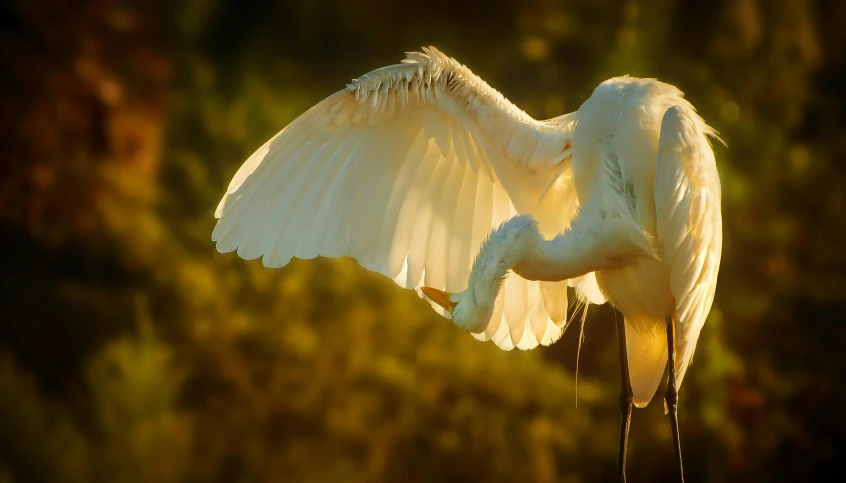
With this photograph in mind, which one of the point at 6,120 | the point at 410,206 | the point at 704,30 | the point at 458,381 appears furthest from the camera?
the point at 6,120

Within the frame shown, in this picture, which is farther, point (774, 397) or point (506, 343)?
point (774, 397)

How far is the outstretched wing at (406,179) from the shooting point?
3.34m

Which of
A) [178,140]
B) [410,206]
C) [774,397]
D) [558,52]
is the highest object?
[558,52]

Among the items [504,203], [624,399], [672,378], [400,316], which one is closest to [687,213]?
[672,378]

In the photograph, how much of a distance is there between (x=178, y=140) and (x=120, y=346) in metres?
1.56

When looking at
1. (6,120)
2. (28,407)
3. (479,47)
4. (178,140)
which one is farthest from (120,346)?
(479,47)

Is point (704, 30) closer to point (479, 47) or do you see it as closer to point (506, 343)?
point (479, 47)

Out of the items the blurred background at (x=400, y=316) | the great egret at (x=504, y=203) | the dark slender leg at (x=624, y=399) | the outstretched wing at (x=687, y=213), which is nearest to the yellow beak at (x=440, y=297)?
the great egret at (x=504, y=203)

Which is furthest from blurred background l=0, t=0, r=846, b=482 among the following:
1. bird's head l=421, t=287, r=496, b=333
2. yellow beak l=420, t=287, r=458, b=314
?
bird's head l=421, t=287, r=496, b=333

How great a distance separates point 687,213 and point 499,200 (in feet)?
2.51

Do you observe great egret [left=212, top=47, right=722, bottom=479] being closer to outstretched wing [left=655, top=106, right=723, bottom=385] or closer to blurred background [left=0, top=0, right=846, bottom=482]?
outstretched wing [left=655, top=106, right=723, bottom=385]

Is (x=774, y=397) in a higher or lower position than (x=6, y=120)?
lower

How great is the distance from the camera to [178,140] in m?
7.92

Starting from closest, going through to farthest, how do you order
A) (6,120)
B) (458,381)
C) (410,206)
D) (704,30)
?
1. (410,206)
2. (458,381)
3. (704,30)
4. (6,120)
